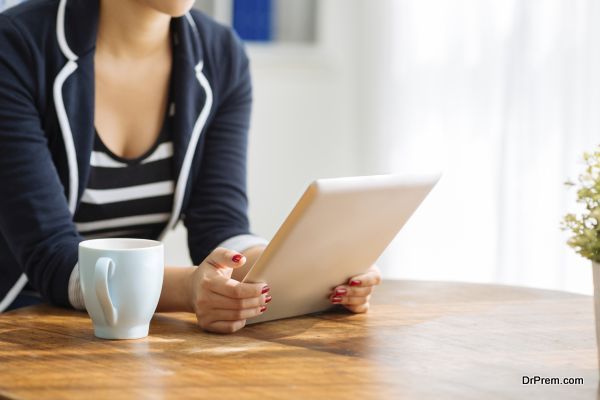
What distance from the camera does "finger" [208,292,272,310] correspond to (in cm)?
110

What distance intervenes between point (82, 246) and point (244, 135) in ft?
2.01

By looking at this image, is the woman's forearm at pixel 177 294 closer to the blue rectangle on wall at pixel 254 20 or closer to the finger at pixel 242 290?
the finger at pixel 242 290

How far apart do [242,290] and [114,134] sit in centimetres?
52

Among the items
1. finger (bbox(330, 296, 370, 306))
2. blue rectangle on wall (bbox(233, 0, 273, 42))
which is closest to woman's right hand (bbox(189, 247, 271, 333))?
finger (bbox(330, 296, 370, 306))

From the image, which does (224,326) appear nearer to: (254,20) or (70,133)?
(70,133)

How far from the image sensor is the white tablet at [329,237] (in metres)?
1.04

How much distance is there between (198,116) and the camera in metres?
1.56

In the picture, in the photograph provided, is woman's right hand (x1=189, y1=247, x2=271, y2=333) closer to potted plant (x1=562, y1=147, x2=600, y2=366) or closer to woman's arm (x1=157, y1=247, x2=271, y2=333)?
woman's arm (x1=157, y1=247, x2=271, y2=333)

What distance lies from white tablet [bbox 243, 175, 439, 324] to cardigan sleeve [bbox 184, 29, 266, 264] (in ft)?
1.22

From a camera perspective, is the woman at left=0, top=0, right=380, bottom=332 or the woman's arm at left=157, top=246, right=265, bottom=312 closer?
the woman's arm at left=157, top=246, right=265, bottom=312

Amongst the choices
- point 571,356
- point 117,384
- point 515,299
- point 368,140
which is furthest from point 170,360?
point 368,140

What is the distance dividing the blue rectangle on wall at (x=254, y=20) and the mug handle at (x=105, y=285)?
1.84 meters

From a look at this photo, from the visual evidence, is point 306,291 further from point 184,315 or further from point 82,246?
point 82,246

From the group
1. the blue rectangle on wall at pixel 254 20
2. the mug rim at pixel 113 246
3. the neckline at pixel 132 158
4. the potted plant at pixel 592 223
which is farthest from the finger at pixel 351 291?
the blue rectangle on wall at pixel 254 20
